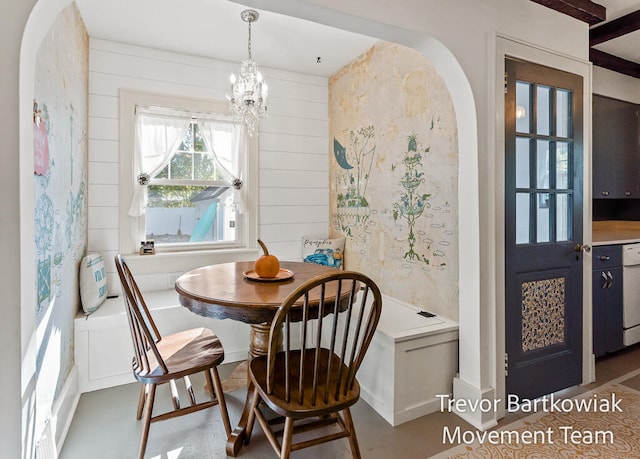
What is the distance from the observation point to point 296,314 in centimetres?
160

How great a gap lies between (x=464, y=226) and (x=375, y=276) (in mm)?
1166

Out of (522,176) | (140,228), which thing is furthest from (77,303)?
(522,176)

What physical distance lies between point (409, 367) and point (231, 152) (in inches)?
98.6

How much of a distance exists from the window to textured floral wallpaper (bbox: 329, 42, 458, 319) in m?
1.01

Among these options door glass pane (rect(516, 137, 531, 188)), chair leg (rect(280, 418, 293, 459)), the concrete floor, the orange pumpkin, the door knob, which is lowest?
the concrete floor

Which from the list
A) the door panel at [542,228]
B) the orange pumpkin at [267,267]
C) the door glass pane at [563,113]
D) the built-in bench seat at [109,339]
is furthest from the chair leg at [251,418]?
the door glass pane at [563,113]

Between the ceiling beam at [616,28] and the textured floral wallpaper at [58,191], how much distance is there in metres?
3.81

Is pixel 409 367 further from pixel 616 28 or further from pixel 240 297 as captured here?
pixel 616 28

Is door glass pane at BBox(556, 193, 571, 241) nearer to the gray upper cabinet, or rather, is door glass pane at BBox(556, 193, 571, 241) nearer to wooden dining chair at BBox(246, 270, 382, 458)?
the gray upper cabinet

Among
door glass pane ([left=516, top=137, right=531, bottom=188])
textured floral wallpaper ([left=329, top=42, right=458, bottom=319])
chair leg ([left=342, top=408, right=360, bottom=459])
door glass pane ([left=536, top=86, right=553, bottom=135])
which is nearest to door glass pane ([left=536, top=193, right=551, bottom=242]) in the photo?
door glass pane ([left=516, top=137, right=531, bottom=188])

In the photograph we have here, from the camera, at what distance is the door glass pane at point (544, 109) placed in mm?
2234

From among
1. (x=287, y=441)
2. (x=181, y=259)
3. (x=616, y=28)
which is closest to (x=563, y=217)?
(x=616, y=28)

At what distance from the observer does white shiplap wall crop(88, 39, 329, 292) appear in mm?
2896

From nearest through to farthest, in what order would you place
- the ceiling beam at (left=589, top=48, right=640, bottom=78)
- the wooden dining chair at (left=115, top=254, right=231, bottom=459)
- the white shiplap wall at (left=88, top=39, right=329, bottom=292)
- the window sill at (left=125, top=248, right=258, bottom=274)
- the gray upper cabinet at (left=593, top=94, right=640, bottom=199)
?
the wooden dining chair at (left=115, top=254, right=231, bottom=459) → the white shiplap wall at (left=88, top=39, right=329, bottom=292) → the window sill at (left=125, top=248, right=258, bottom=274) → the ceiling beam at (left=589, top=48, right=640, bottom=78) → the gray upper cabinet at (left=593, top=94, right=640, bottom=199)
